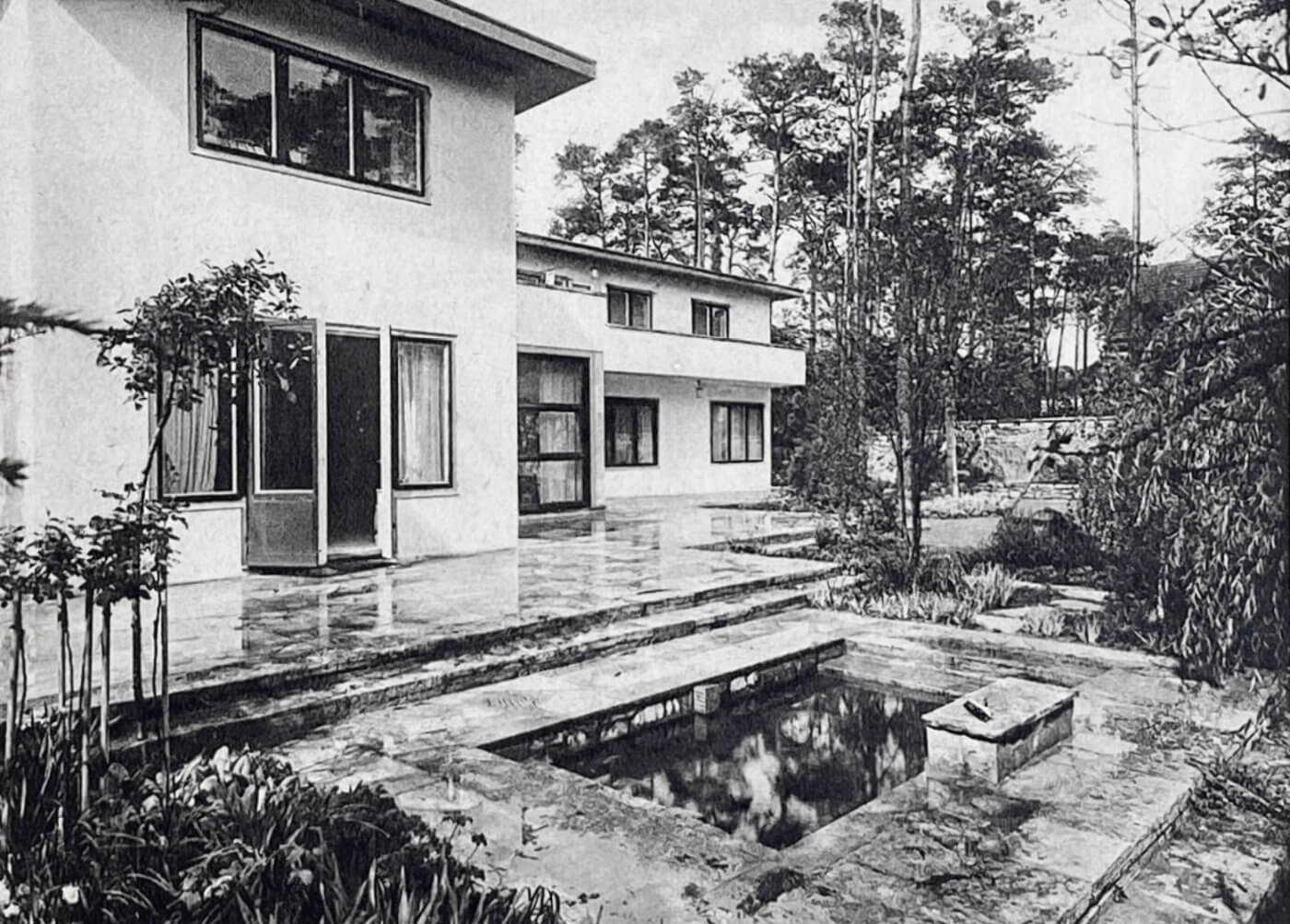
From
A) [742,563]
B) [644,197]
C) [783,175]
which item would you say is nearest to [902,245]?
[742,563]

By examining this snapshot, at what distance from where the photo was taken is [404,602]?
319 inches

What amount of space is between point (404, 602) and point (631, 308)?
1255 cm

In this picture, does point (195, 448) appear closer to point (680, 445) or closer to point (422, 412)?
point (422, 412)

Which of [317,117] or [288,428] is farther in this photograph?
[317,117]

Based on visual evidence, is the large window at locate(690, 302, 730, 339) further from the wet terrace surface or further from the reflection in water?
the reflection in water

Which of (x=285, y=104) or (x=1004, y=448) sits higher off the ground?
(x=285, y=104)

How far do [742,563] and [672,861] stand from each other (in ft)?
23.0

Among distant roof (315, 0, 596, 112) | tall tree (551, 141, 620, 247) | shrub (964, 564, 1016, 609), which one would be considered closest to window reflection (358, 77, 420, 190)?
distant roof (315, 0, 596, 112)

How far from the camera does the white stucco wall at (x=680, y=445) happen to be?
1989 centimetres

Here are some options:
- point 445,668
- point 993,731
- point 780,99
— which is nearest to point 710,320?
point 780,99

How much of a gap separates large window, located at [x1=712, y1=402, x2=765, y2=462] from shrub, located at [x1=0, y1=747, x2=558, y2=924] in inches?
736

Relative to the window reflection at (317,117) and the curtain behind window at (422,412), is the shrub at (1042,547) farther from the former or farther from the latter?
the window reflection at (317,117)

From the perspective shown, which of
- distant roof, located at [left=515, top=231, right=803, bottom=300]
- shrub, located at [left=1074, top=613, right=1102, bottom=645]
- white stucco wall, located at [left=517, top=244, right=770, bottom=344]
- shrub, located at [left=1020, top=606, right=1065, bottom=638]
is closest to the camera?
shrub, located at [left=1074, top=613, right=1102, bottom=645]

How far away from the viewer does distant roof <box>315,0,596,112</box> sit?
9891mm
